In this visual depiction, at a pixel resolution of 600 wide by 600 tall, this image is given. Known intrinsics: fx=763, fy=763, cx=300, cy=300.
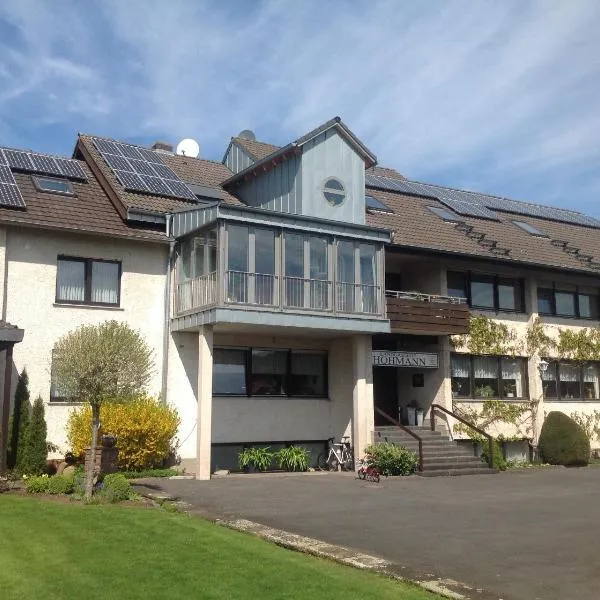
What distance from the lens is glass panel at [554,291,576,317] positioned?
2886cm

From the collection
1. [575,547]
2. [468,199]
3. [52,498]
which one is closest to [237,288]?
[52,498]

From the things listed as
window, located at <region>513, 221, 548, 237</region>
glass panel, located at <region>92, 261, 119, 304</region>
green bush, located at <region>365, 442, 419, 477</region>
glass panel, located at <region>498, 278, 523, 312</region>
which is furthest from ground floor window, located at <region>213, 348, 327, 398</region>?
window, located at <region>513, 221, 548, 237</region>

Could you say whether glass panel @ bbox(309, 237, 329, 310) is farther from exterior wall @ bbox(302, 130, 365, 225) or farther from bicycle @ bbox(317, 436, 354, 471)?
bicycle @ bbox(317, 436, 354, 471)

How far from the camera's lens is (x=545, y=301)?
28.5 meters

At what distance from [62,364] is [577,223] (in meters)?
26.9

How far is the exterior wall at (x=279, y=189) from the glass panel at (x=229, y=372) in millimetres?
4569

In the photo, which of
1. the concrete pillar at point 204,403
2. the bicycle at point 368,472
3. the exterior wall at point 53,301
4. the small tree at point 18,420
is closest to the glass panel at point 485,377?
the bicycle at point 368,472

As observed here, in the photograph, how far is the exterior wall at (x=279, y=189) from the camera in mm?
22578

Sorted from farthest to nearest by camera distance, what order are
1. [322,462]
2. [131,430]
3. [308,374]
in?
[308,374], [322,462], [131,430]

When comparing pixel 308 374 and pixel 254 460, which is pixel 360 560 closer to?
pixel 254 460

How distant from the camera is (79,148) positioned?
2584 cm

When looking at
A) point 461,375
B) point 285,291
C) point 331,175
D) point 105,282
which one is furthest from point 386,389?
point 105,282

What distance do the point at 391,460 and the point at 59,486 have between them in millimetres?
9272

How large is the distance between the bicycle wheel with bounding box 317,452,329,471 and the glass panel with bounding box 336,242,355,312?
514 cm
